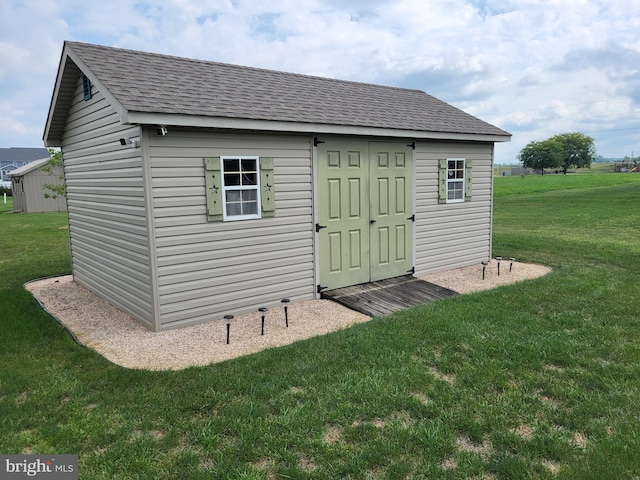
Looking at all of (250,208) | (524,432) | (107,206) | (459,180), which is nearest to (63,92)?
(107,206)

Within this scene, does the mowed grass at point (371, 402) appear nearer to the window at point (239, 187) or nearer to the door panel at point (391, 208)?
the door panel at point (391, 208)

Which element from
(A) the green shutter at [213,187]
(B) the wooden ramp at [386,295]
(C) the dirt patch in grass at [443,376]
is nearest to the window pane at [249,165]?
(A) the green shutter at [213,187]

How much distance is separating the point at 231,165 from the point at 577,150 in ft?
335

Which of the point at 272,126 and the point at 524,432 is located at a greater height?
the point at 272,126

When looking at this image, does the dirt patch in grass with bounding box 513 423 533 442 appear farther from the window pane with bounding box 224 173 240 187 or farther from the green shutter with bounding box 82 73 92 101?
the green shutter with bounding box 82 73 92 101

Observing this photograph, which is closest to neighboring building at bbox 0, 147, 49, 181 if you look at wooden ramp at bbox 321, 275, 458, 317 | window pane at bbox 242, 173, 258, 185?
window pane at bbox 242, 173, 258, 185

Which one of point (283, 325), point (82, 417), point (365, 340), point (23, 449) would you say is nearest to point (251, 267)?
point (283, 325)

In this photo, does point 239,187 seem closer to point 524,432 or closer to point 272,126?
point 272,126

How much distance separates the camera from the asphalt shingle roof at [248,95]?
5445mm

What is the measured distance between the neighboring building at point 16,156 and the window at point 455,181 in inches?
2822

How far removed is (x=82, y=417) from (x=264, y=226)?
3.38m

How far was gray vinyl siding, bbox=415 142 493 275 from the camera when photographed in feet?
26.7

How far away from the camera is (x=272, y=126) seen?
5902 millimetres

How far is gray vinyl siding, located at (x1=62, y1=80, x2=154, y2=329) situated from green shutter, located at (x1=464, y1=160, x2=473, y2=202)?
6.03 meters
